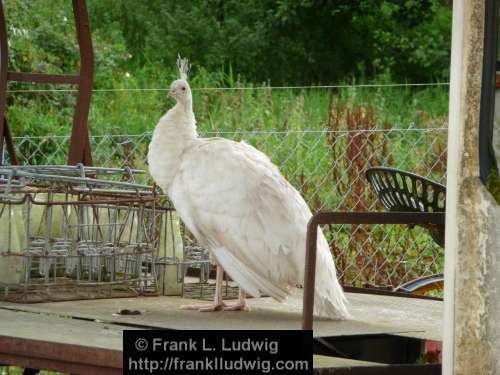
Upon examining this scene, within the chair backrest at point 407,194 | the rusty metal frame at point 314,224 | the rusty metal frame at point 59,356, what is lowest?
the rusty metal frame at point 59,356

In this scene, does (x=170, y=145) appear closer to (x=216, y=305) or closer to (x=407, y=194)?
(x=216, y=305)

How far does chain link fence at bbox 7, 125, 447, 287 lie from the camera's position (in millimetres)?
7188

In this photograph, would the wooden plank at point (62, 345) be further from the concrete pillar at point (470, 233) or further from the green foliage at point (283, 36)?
the green foliage at point (283, 36)

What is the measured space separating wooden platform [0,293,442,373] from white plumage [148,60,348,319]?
0.11 m

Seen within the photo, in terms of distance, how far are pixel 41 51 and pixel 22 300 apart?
832 cm

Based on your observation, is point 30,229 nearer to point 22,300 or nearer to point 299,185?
point 22,300

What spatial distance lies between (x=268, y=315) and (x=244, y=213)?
1.10 feet

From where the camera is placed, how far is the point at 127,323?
11.9ft

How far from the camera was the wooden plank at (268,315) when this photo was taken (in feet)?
12.2

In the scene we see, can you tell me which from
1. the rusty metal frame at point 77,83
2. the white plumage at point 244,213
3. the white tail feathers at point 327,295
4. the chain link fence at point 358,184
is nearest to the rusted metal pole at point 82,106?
the rusty metal frame at point 77,83

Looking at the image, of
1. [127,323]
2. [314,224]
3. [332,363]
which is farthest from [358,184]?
[332,363]

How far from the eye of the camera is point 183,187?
4430 mm

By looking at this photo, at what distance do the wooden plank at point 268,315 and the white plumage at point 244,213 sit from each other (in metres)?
0.09

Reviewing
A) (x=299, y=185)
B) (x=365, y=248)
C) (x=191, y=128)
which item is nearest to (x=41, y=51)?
(x=299, y=185)
